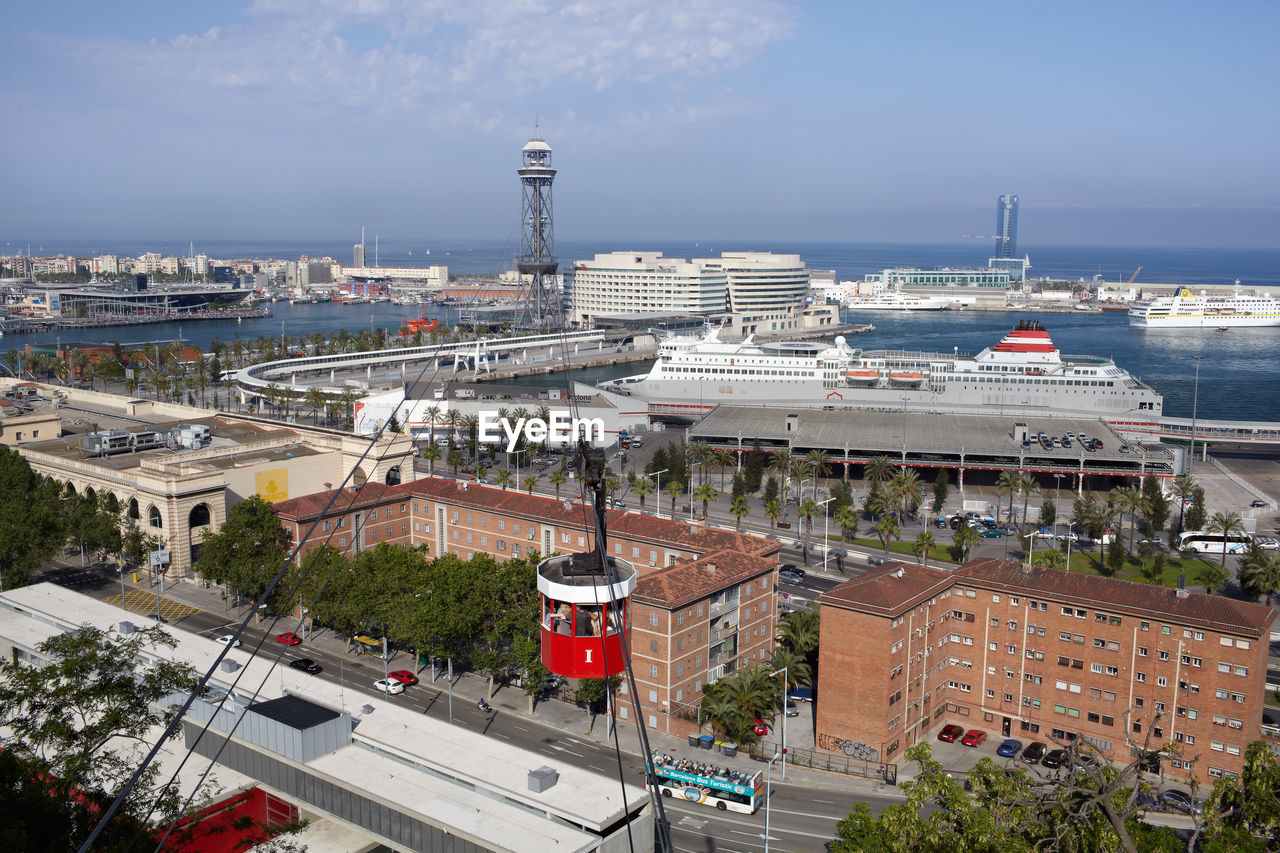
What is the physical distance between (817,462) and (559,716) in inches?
661

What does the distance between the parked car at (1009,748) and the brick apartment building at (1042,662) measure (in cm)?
49

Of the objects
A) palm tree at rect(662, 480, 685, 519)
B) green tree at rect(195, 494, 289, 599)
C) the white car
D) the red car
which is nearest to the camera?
the white car

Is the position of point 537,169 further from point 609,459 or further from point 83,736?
point 83,736

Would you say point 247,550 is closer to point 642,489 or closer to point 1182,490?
point 642,489

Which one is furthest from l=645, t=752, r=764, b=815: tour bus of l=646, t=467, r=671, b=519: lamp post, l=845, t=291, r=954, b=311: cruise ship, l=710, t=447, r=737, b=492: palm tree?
l=845, t=291, r=954, b=311: cruise ship

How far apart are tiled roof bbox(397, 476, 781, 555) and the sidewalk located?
3577 mm

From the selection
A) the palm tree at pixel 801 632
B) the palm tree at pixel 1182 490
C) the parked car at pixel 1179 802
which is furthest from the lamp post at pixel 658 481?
the parked car at pixel 1179 802

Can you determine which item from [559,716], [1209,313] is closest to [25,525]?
[559,716]

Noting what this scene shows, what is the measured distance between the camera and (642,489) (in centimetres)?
3138

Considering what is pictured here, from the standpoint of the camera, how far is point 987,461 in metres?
35.3

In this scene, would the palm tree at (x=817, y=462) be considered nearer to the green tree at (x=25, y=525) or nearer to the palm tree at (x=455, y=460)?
the palm tree at (x=455, y=460)

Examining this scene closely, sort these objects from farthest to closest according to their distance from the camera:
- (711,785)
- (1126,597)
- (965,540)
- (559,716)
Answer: (965,540), (559,716), (1126,597), (711,785)

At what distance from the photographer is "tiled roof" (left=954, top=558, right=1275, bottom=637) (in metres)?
16.1

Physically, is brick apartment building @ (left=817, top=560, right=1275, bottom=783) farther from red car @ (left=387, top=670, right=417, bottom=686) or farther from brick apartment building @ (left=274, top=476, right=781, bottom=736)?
red car @ (left=387, top=670, right=417, bottom=686)
